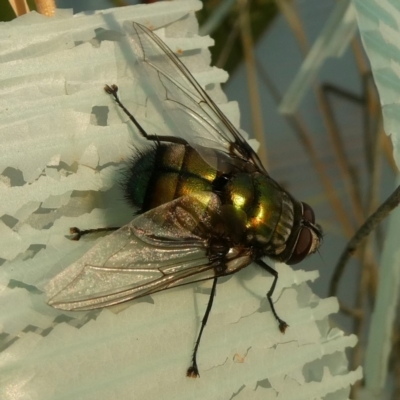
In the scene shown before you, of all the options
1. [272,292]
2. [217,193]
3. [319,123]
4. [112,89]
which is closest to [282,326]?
[272,292]

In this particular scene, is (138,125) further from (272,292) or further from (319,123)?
(319,123)

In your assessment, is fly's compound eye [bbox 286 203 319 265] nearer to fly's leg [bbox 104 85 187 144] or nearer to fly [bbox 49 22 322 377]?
fly [bbox 49 22 322 377]

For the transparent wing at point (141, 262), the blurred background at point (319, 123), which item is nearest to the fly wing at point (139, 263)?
the transparent wing at point (141, 262)

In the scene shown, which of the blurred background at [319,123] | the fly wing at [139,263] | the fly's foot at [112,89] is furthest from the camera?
the blurred background at [319,123]

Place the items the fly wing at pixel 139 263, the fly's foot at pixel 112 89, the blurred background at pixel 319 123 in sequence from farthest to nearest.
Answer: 1. the blurred background at pixel 319 123
2. the fly's foot at pixel 112 89
3. the fly wing at pixel 139 263

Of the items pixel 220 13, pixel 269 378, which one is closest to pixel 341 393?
pixel 269 378

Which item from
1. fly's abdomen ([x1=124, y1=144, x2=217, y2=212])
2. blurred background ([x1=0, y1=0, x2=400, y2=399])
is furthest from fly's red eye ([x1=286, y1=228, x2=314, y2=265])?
blurred background ([x1=0, y1=0, x2=400, y2=399])

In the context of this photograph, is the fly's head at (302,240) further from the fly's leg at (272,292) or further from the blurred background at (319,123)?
the blurred background at (319,123)
